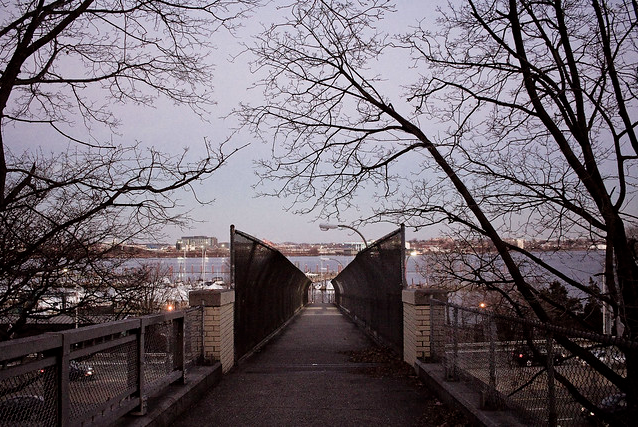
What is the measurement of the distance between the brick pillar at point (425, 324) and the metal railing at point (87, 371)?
3.70 m

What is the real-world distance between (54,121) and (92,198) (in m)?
1.20

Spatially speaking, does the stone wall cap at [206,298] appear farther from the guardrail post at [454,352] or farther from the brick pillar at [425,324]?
the guardrail post at [454,352]

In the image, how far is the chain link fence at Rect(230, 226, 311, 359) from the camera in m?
10.3

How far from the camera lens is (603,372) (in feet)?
14.7

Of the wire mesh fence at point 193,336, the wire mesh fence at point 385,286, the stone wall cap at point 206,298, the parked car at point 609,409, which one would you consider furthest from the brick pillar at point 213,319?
the parked car at point 609,409

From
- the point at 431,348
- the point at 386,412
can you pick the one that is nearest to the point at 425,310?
the point at 431,348

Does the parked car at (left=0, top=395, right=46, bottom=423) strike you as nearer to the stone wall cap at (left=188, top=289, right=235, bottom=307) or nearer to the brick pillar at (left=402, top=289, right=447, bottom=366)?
the stone wall cap at (left=188, top=289, right=235, bottom=307)

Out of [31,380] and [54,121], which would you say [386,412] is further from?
[54,121]

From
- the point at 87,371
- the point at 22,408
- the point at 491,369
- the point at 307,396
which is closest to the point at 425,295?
the point at 307,396

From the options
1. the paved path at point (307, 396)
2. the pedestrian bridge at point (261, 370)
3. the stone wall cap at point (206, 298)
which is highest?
the stone wall cap at point (206, 298)

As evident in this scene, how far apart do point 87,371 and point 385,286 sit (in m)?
8.12

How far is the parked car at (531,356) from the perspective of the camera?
4.62m

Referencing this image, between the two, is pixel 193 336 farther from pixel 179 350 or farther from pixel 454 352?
pixel 454 352

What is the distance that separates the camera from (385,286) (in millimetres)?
12023
